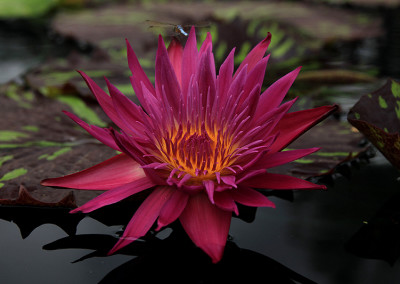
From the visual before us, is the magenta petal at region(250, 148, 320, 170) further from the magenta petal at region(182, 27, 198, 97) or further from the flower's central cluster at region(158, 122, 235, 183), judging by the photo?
the magenta petal at region(182, 27, 198, 97)

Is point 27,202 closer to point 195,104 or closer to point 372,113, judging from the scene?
point 195,104

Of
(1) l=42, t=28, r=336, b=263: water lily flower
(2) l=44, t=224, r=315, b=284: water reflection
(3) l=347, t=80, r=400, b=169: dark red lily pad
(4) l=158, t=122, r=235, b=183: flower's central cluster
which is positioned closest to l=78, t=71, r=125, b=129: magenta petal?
(1) l=42, t=28, r=336, b=263: water lily flower

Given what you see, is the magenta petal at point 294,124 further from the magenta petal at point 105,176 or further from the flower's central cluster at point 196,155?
the magenta petal at point 105,176

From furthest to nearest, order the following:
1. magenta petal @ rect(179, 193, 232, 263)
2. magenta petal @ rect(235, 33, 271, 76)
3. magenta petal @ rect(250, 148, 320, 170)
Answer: magenta petal @ rect(235, 33, 271, 76) < magenta petal @ rect(250, 148, 320, 170) < magenta petal @ rect(179, 193, 232, 263)

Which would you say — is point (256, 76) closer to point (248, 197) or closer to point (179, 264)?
point (248, 197)

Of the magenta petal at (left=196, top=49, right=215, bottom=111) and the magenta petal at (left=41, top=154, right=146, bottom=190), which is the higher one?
the magenta petal at (left=196, top=49, right=215, bottom=111)

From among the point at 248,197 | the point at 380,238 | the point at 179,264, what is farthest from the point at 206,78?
the point at 380,238

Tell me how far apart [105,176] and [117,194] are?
0.07 metres

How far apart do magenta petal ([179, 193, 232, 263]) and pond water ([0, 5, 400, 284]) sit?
0.27ft

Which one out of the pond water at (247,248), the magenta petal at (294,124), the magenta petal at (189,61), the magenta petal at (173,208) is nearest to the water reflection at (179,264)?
the pond water at (247,248)

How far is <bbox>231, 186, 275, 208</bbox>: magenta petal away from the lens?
71 centimetres

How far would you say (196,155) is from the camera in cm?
77

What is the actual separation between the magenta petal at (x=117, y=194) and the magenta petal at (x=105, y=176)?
29 millimetres

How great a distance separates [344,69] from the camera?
78.7 inches
